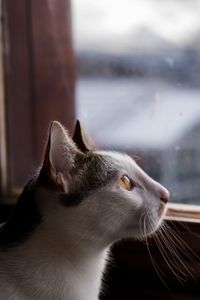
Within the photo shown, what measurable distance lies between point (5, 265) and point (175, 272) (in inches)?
13.2

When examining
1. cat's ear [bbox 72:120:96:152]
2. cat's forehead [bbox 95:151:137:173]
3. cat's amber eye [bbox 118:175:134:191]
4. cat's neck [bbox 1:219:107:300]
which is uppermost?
cat's ear [bbox 72:120:96:152]

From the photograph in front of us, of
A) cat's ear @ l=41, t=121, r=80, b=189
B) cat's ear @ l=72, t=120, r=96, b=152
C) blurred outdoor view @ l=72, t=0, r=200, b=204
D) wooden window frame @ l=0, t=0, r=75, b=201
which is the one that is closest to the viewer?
cat's ear @ l=41, t=121, r=80, b=189

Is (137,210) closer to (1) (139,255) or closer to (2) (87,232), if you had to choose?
(2) (87,232)

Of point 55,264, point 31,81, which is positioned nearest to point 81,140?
point 55,264

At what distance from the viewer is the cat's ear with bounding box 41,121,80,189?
76cm

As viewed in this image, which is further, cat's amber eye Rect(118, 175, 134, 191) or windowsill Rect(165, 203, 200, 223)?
windowsill Rect(165, 203, 200, 223)

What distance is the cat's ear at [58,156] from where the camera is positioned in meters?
0.76

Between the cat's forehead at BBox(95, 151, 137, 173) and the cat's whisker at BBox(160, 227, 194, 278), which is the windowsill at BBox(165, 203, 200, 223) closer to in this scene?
the cat's whisker at BBox(160, 227, 194, 278)

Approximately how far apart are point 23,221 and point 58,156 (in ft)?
0.43

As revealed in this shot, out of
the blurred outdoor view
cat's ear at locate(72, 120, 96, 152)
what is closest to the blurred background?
the blurred outdoor view

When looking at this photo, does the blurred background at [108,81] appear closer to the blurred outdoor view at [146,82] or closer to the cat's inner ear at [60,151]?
the blurred outdoor view at [146,82]

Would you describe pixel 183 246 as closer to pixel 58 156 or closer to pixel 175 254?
pixel 175 254

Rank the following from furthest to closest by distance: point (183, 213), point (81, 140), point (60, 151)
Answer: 1. point (183, 213)
2. point (81, 140)
3. point (60, 151)

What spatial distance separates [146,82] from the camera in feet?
3.55
